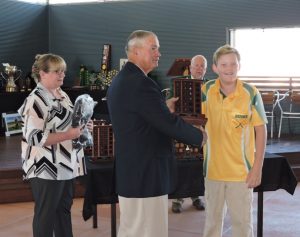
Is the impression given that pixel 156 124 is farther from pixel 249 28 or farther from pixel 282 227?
pixel 249 28

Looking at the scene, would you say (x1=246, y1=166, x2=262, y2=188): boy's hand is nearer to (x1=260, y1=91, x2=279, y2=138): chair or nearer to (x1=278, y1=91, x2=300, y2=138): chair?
(x1=260, y1=91, x2=279, y2=138): chair

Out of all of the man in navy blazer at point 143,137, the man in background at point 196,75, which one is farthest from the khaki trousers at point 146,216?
the man in background at point 196,75

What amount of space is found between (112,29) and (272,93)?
12.2 feet

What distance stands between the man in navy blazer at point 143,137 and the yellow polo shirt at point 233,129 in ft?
0.97

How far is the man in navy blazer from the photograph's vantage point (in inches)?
87.5

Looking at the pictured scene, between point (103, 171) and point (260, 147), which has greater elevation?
point (260, 147)

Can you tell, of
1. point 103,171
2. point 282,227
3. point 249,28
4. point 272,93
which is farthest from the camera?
point 249,28

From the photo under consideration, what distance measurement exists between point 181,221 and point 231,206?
→ 164 centimetres

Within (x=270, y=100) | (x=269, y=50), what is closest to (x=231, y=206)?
(x=270, y=100)

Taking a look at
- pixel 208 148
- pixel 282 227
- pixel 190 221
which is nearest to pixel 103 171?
pixel 208 148

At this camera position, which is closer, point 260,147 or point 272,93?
point 260,147

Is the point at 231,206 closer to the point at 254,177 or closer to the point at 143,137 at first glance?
the point at 254,177

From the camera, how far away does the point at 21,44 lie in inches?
377

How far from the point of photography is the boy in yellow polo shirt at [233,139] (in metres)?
2.61
